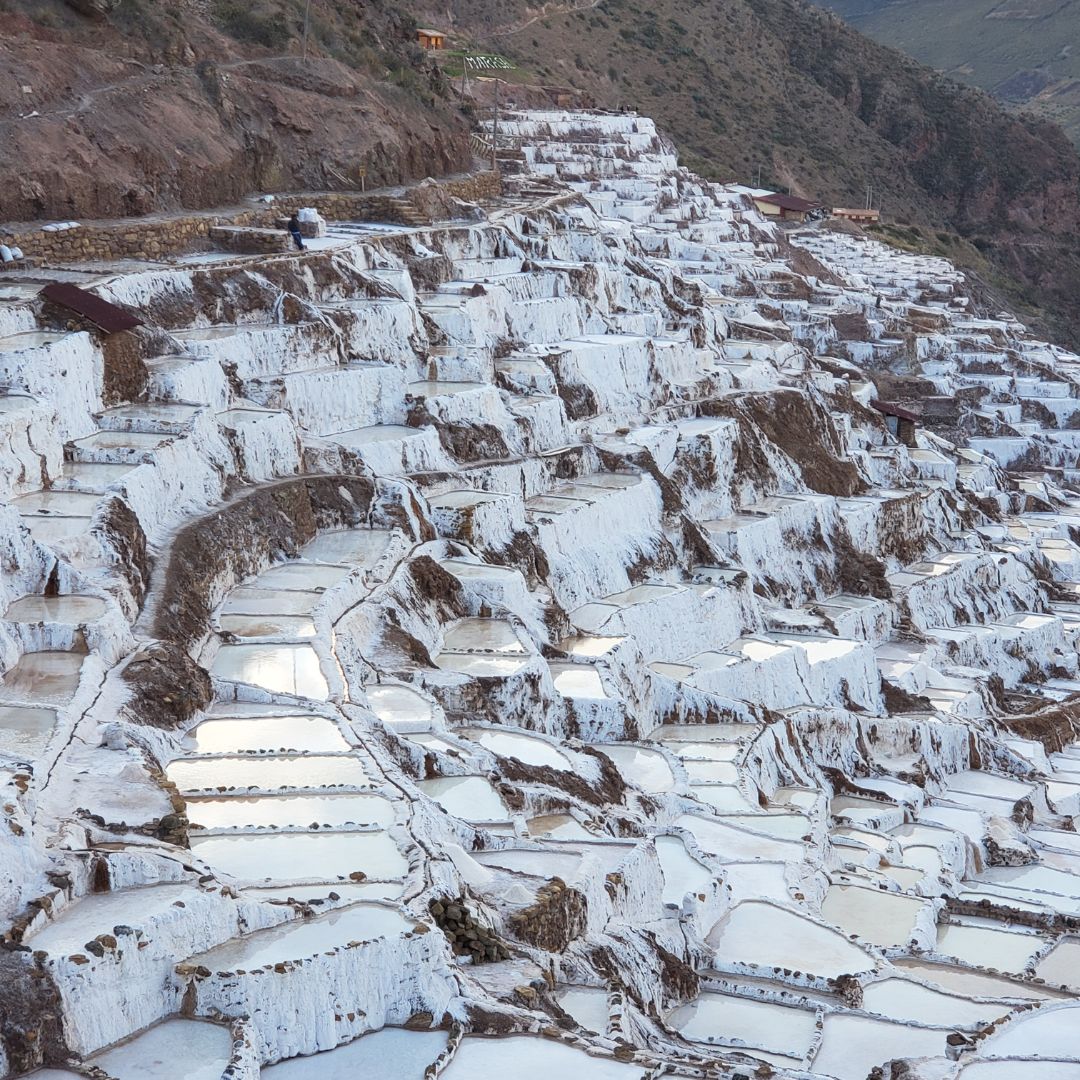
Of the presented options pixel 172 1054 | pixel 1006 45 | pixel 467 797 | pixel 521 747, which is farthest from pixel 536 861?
pixel 1006 45

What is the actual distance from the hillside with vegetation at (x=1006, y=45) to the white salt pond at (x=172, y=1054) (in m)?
151

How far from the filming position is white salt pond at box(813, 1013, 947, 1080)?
1731 centimetres

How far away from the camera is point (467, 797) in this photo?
65.1 feet

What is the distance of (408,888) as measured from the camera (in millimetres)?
15680

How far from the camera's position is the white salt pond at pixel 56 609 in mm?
19938

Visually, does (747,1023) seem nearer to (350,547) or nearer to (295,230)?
(350,547)

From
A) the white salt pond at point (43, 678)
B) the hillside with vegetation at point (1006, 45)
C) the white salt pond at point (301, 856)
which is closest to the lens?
the white salt pond at point (301, 856)

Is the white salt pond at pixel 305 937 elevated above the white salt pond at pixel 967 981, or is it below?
above

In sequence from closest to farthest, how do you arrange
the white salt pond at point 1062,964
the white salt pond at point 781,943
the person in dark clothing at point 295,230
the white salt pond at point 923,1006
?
the white salt pond at point 923,1006 < the white salt pond at point 781,943 < the white salt pond at point 1062,964 < the person in dark clothing at point 295,230

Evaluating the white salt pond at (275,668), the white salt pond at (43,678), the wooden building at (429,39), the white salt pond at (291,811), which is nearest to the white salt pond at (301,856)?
the white salt pond at (291,811)

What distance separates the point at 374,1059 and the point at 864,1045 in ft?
19.9

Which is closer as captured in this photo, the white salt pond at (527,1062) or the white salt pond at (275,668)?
the white salt pond at (527,1062)

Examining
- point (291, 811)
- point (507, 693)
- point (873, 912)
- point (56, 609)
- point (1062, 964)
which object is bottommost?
point (1062, 964)

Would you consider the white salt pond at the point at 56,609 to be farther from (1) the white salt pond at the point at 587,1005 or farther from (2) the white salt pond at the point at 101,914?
(1) the white salt pond at the point at 587,1005
